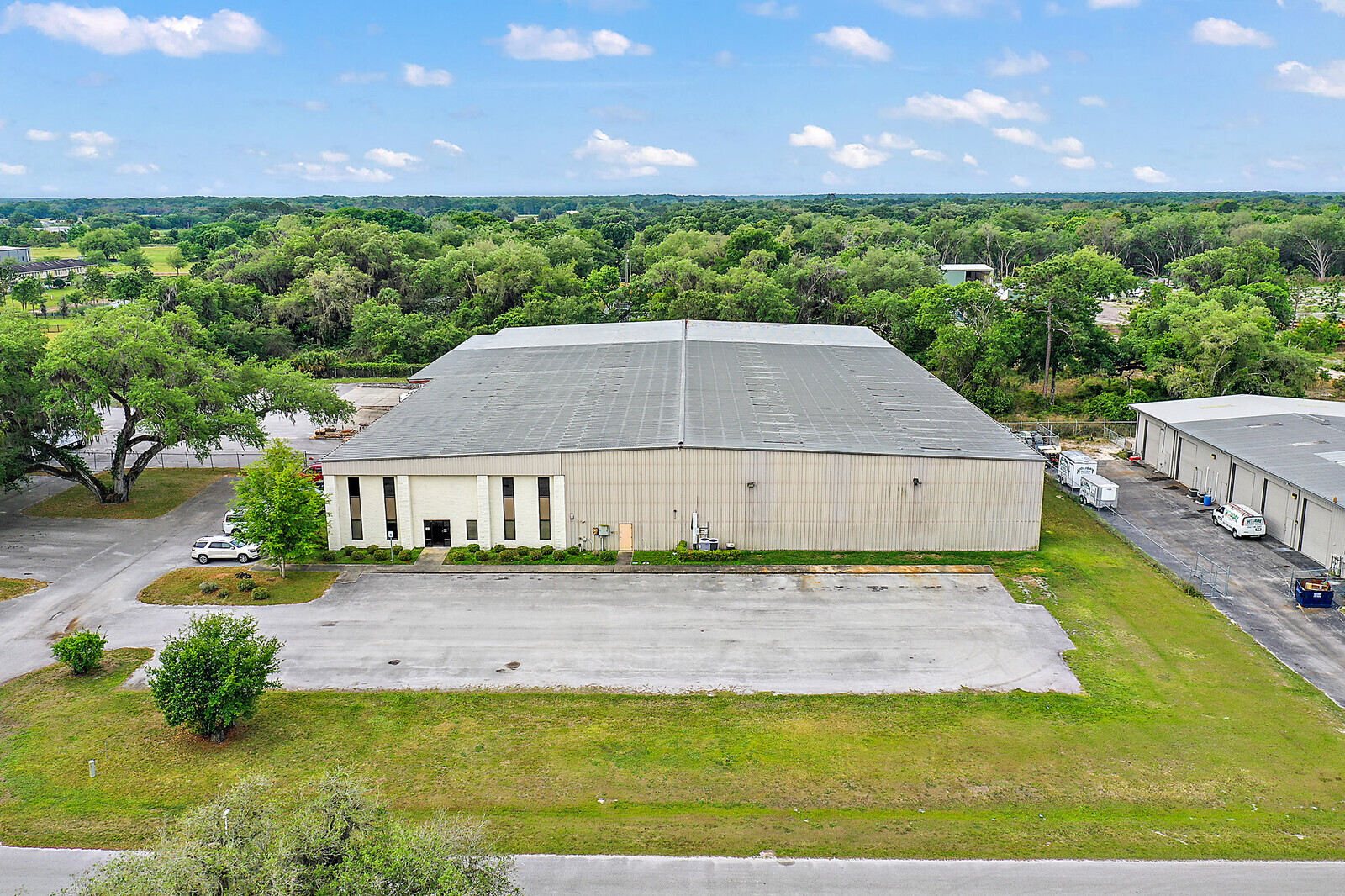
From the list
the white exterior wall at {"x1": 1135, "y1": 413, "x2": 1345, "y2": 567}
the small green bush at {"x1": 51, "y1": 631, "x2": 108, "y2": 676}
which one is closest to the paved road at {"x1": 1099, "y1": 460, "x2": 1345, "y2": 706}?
the white exterior wall at {"x1": 1135, "y1": 413, "x2": 1345, "y2": 567}

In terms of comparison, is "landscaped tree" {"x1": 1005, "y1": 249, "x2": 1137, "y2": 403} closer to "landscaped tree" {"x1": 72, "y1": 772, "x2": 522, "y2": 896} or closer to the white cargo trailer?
the white cargo trailer

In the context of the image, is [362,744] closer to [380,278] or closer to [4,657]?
[4,657]

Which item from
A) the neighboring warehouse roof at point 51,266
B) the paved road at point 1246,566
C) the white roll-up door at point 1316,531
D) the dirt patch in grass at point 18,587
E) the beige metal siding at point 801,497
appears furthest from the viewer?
the neighboring warehouse roof at point 51,266

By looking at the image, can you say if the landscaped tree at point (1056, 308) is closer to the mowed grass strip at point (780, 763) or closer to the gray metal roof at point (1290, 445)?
the gray metal roof at point (1290, 445)

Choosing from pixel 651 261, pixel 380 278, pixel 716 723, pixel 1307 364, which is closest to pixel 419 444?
pixel 716 723

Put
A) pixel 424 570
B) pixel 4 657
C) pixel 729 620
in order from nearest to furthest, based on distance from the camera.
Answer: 1. pixel 4 657
2. pixel 729 620
3. pixel 424 570

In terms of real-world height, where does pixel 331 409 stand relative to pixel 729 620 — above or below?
above

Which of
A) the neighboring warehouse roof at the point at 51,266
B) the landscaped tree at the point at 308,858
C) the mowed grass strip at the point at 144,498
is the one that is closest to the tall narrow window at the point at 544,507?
the mowed grass strip at the point at 144,498
